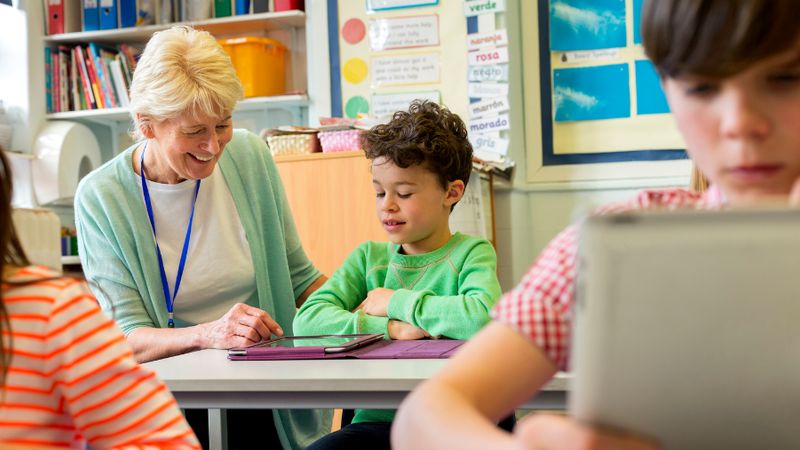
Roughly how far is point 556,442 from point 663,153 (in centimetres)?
347

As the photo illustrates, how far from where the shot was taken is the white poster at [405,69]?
381 centimetres

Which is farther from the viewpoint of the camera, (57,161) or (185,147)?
(57,161)

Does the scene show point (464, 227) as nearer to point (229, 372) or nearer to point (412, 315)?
point (412, 315)

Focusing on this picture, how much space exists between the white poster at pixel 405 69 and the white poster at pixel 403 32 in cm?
5

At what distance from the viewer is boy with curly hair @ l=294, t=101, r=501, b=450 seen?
72.6 inches

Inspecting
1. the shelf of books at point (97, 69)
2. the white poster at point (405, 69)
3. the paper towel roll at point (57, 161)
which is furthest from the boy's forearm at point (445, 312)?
the paper towel roll at point (57, 161)

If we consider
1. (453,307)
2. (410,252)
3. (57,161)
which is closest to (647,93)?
(410,252)

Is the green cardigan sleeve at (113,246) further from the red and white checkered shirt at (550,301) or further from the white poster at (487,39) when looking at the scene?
the white poster at (487,39)

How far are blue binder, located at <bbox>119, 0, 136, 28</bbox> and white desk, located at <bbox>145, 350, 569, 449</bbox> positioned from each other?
10.2ft

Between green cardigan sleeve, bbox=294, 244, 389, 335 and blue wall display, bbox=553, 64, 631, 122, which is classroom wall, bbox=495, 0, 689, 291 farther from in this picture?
green cardigan sleeve, bbox=294, 244, 389, 335

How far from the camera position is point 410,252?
6.73 ft

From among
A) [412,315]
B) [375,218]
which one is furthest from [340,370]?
[375,218]

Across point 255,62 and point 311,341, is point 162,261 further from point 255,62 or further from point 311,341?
point 255,62

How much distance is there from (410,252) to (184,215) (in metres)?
0.58
